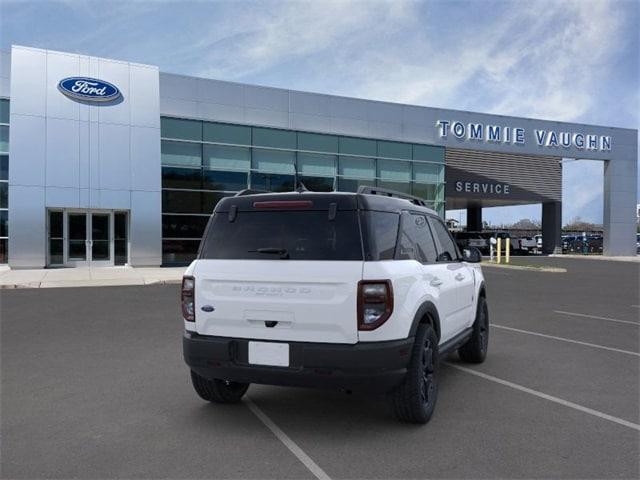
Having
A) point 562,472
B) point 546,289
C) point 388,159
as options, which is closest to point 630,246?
point 388,159

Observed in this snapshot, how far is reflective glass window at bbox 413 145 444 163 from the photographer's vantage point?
98.1 ft

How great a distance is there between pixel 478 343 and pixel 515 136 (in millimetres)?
29274

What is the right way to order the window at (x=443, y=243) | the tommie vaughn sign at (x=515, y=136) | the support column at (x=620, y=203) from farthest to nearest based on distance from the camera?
1. the support column at (x=620, y=203)
2. the tommie vaughn sign at (x=515, y=136)
3. the window at (x=443, y=243)

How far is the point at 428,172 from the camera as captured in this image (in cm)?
3033

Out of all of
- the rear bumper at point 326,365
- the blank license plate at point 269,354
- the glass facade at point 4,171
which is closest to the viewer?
the rear bumper at point 326,365

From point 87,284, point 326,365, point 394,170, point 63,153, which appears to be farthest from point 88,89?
point 326,365

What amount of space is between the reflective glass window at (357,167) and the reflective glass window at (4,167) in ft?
46.8

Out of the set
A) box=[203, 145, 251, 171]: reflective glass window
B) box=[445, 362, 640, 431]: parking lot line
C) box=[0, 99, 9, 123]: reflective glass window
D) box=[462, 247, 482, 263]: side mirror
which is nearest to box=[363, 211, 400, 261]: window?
box=[462, 247, 482, 263]: side mirror

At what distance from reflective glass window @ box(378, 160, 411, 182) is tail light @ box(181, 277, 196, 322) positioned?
24682 mm

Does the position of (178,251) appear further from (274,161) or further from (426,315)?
(426,315)

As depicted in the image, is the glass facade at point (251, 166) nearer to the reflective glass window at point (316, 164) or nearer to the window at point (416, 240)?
the reflective glass window at point (316, 164)

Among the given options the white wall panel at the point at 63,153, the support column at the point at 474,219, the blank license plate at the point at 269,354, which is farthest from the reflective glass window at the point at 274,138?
the support column at the point at 474,219

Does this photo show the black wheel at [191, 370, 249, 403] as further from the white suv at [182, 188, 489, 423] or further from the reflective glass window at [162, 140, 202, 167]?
the reflective glass window at [162, 140, 202, 167]

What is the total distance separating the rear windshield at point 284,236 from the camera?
4.34 m
